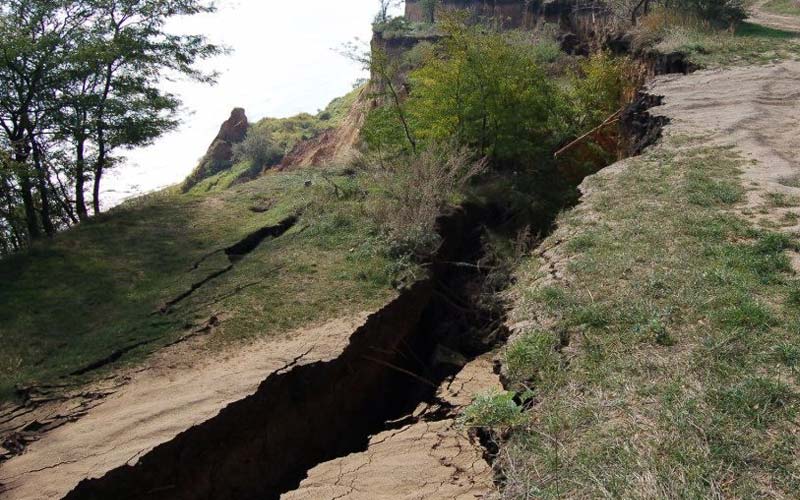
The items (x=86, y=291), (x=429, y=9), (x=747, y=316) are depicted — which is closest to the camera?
(x=747, y=316)

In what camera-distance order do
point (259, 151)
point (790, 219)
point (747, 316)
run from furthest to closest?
point (259, 151) → point (790, 219) → point (747, 316)

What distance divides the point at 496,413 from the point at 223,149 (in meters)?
31.1

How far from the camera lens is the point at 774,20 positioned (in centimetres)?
1809

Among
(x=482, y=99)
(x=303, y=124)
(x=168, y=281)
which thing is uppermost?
(x=303, y=124)

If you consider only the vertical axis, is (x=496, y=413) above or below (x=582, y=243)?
below

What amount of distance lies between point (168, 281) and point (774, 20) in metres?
18.2

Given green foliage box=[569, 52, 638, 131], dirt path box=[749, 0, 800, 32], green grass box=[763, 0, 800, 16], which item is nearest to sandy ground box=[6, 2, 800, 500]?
green foliage box=[569, 52, 638, 131]

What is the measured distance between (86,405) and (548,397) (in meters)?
4.42

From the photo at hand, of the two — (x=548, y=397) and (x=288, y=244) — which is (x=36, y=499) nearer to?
(x=548, y=397)

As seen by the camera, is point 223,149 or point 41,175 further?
point 223,149

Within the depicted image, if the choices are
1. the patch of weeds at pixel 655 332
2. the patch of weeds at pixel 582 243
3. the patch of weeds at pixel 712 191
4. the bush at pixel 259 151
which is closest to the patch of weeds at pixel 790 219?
the patch of weeds at pixel 712 191

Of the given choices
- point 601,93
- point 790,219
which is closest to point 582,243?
point 790,219

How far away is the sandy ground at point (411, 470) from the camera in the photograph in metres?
4.39

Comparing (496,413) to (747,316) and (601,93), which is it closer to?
(747,316)
